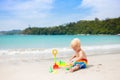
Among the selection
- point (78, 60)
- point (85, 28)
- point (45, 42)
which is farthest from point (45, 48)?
point (85, 28)

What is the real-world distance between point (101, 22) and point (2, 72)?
36053 mm

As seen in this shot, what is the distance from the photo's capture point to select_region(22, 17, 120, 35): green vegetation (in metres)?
35.5

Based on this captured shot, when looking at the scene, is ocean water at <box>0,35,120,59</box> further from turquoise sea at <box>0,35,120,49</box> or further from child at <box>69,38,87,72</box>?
child at <box>69,38,87,72</box>

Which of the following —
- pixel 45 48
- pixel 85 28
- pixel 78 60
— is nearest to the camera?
pixel 78 60

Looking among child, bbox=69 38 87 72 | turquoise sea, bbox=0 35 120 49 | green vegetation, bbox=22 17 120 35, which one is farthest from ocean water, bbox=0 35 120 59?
green vegetation, bbox=22 17 120 35

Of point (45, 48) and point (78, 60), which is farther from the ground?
point (78, 60)

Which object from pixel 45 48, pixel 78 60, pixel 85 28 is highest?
pixel 85 28

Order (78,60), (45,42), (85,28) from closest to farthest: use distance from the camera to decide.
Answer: (78,60) < (45,42) < (85,28)

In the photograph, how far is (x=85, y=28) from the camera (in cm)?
3816

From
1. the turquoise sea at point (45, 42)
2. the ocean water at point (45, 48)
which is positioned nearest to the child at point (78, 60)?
the ocean water at point (45, 48)

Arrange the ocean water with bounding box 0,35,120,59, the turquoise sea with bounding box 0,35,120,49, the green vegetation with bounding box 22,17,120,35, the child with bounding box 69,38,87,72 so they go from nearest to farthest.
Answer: the child with bounding box 69,38,87,72
the ocean water with bounding box 0,35,120,59
the turquoise sea with bounding box 0,35,120,49
the green vegetation with bounding box 22,17,120,35

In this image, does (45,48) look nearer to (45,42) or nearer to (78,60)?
(45,42)

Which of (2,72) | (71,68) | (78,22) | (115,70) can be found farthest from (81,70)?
(78,22)

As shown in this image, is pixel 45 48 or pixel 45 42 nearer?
pixel 45 48
